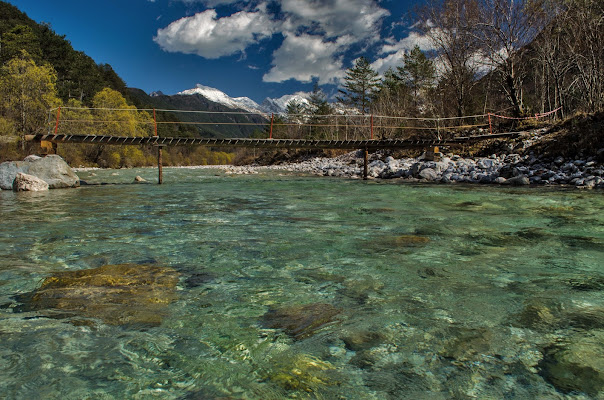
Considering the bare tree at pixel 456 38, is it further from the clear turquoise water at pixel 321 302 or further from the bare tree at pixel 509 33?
the clear turquoise water at pixel 321 302

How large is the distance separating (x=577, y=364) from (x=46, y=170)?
50.5 feet

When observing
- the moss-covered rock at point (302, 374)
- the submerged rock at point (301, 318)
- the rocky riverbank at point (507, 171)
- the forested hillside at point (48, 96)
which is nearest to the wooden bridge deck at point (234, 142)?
the forested hillside at point (48, 96)

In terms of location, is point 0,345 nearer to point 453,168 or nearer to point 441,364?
point 441,364

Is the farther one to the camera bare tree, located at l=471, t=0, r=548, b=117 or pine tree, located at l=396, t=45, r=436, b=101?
pine tree, located at l=396, t=45, r=436, b=101

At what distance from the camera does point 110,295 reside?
9.02ft

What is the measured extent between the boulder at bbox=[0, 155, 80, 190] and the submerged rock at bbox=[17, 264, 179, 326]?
11.5m

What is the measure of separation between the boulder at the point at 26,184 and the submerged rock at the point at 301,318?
12436mm

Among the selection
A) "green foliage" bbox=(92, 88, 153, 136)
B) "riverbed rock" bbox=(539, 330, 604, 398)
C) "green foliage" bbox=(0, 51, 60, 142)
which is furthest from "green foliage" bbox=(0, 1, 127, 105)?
"riverbed rock" bbox=(539, 330, 604, 398)

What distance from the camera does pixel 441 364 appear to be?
1902 mm

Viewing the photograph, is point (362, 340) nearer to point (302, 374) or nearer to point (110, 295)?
point (302, 374)

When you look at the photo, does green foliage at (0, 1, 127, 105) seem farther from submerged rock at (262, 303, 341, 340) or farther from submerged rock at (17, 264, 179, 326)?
submerged rock at (262, 303, 341, 340)

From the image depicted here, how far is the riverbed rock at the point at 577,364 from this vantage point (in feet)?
5.56

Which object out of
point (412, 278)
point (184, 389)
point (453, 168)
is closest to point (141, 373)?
point (184, 389)

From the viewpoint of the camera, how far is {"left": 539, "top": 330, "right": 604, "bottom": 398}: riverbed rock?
5.56ft
